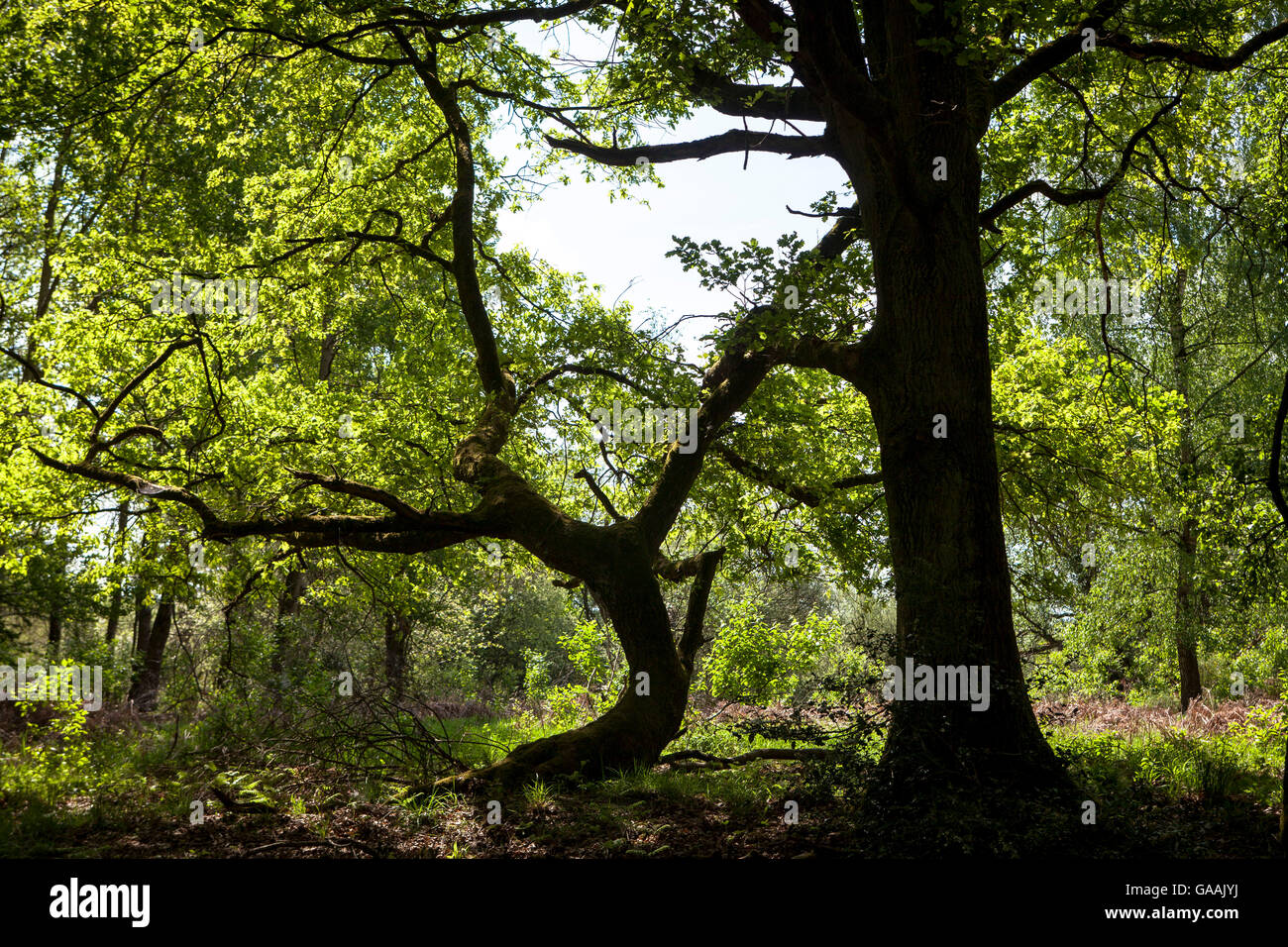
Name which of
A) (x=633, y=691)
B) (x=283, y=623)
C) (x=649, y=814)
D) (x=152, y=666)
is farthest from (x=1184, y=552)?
(x=152, y=666)

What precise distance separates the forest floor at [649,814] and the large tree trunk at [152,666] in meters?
7.47

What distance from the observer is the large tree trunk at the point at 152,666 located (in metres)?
15.2

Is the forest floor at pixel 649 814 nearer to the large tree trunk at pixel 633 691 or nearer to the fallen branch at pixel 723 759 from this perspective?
the fallen branch at pixel 723 759

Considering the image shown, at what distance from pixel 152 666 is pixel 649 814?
14.4 meters

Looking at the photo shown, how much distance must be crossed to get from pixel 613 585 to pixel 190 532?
5.02m

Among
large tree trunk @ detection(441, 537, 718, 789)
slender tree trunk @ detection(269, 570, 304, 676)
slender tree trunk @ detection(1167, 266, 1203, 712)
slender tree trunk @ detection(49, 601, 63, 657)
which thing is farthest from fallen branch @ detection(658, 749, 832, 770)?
slender tree trunk @ detection(49, 601, 63, 657)

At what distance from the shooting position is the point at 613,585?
8.59 m

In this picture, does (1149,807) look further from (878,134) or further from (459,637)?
(459,637)

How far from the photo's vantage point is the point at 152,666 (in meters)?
16.7

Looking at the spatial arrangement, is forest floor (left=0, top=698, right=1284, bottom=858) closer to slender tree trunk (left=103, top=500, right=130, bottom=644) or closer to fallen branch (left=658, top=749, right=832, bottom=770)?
fallen branch (left=658, top=749, right=832, bottom=770)

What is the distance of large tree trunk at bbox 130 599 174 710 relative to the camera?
15156mm

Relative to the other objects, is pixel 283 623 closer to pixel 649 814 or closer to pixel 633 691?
pixel 633 691

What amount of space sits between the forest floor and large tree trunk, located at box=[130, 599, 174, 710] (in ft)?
24.5
